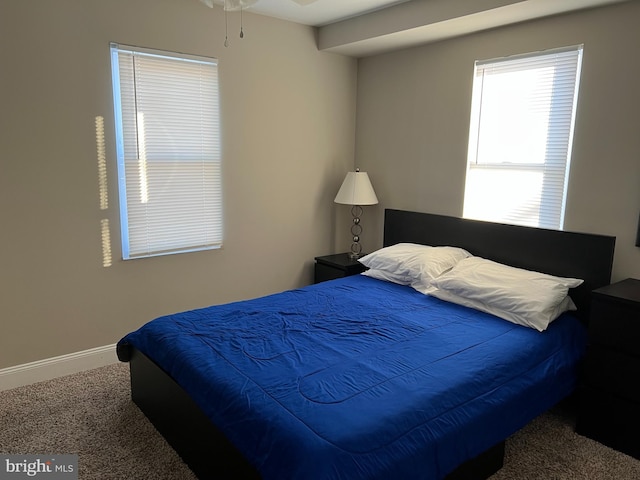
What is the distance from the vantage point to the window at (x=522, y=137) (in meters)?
2.90

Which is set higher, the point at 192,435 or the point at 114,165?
the point at 114,165

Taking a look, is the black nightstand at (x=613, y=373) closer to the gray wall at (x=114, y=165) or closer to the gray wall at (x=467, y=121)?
the gray wall at (x=467, y=121)

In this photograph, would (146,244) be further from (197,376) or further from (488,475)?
(488,475)

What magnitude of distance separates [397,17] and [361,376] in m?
2.52

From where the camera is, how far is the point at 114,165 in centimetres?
299

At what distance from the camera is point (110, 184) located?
3000mm

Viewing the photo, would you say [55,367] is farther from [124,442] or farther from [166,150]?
[166,150]

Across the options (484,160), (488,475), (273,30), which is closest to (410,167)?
(484,160)

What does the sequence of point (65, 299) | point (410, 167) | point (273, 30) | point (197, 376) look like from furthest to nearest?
1. point (410, 167)
2. point (273, 30)
3. point (65, 299)
4. point (197, 376)

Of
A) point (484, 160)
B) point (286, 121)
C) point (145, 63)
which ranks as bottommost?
point (484, 160)

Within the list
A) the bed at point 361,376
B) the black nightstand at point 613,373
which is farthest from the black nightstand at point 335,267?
the black nightstand at point 613,373

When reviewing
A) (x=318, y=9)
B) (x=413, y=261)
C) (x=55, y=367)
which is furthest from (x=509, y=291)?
(x=55, y=367)

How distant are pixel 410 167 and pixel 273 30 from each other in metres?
1.53

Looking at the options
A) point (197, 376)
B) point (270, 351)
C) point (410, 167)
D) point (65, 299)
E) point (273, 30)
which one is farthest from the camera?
point (410, 167)
